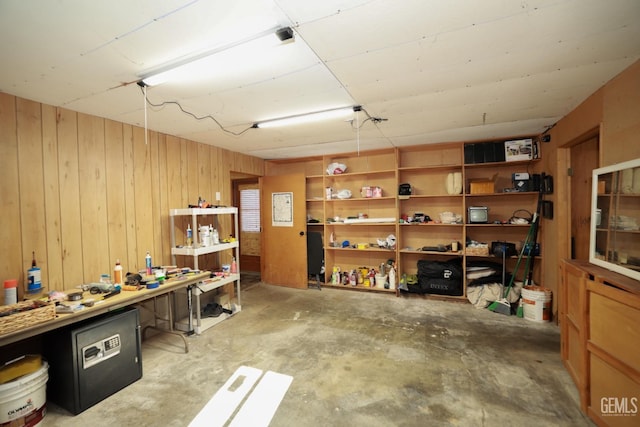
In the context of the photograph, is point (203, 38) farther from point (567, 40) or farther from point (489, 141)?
point (489, 141)

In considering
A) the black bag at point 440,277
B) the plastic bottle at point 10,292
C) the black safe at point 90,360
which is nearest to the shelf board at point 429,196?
the black bag at point 440,277

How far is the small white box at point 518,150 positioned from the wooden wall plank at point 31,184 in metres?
5.35

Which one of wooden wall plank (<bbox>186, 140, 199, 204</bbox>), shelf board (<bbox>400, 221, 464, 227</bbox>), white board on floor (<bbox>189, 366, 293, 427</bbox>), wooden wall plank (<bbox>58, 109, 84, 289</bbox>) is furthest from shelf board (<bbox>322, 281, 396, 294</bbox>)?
wooden wall plank (<bbox>58, 109, 84, 289</bbox>)

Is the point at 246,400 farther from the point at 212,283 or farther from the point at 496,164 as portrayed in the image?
the point at 496,164

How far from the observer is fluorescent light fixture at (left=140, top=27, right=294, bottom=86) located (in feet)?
4.73

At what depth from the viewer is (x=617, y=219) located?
6.02ft

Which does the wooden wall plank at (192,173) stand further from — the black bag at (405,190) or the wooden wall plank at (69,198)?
the black bag at (405,190)

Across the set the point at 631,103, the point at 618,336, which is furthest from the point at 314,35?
the point at 618,336

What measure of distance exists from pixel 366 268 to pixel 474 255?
5.77 feet

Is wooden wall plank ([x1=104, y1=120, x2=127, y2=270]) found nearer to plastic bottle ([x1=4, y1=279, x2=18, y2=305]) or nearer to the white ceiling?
the white ceiling

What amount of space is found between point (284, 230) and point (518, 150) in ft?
12.9

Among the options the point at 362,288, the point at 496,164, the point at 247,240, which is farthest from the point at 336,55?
the point at 247,240

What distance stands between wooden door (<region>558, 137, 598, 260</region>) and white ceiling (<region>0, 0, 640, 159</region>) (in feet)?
2.04

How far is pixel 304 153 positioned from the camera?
4.80 metres
